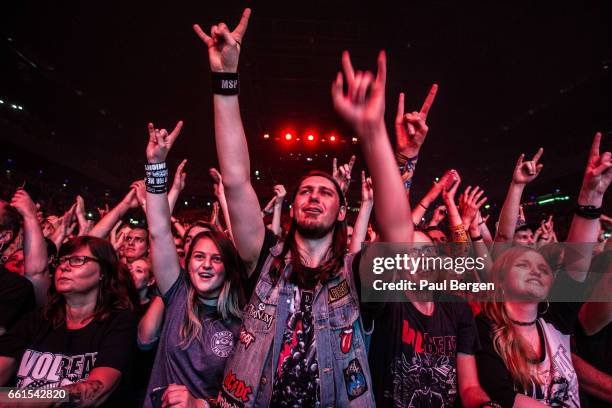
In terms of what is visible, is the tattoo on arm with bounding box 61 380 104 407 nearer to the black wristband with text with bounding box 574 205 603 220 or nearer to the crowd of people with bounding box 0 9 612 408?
the crowd of people with bounding box 0 9 612 408

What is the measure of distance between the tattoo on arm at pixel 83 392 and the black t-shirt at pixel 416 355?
4.25 feet

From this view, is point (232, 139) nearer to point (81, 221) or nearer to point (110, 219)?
point (110, 219)

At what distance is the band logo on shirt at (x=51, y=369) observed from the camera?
1704 millimetres

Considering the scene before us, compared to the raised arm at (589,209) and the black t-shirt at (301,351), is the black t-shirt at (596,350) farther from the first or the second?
the black t-shirt at (301,351)

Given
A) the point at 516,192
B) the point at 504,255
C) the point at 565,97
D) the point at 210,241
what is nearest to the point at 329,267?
the point at 210,241

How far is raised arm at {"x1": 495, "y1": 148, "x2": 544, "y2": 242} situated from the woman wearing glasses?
8.67ft

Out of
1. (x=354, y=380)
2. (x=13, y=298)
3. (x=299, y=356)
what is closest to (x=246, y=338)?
(x=299, y=356)

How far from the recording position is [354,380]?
1.45 meters

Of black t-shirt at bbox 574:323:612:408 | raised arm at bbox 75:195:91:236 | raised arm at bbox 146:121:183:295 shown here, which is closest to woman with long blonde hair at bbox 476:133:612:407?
black t-shirt at bbox 574:323:612:408

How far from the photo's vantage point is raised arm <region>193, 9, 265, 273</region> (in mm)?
1543

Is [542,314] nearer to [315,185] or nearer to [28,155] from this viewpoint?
[315,185]

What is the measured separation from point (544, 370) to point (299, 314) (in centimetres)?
125

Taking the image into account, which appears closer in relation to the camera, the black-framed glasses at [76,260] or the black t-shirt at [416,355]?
the black t-shirt at [416,355]

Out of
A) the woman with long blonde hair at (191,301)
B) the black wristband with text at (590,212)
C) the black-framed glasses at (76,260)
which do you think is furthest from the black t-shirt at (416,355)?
the black-framed glasses at (76,260)
